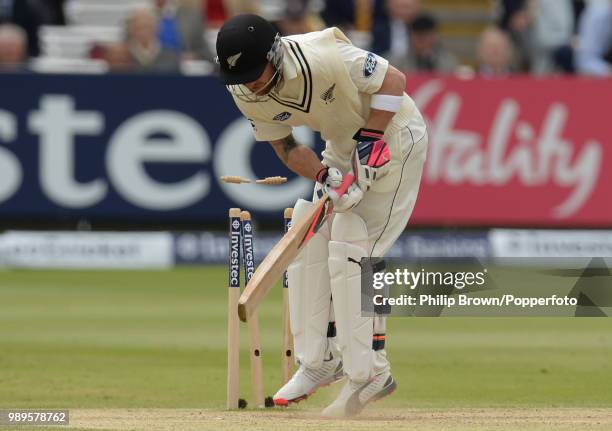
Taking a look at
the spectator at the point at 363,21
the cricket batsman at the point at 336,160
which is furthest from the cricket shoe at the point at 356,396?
the spectator at the point at 363,21

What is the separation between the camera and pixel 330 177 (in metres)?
6.11

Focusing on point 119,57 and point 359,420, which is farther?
point 119,57

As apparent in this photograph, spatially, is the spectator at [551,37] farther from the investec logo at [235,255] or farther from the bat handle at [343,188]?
the bat handle at [343,188]

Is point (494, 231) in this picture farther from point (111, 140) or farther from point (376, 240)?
point (376, 240)

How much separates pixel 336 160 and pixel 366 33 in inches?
373

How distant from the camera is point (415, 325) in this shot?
10.3 meters

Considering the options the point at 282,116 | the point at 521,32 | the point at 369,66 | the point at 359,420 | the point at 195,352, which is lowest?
the point at 195,352

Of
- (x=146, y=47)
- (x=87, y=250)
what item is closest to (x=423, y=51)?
(x=146, y=47)

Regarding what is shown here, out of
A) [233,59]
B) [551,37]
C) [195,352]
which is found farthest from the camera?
[551,37]

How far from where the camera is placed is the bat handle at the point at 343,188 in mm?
6039

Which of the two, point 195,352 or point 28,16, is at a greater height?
point 28,16

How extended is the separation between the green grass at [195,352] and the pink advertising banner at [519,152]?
250cm

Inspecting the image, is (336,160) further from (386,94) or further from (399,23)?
(399,23)

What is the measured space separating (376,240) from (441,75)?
7367 mm
